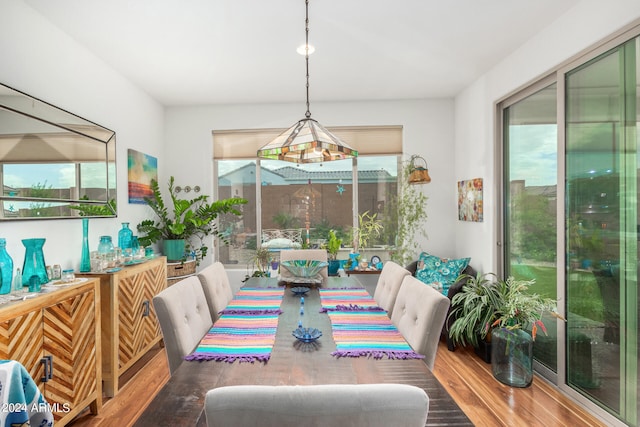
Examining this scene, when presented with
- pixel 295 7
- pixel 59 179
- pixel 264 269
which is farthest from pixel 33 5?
pixel 264 269

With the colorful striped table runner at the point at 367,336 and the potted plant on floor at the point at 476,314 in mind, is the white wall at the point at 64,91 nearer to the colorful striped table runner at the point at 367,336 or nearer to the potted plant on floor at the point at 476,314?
the colorful striped table runner at the point at 367,336

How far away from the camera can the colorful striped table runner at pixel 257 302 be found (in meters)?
2.01

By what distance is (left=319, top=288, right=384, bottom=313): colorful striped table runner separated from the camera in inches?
81.0

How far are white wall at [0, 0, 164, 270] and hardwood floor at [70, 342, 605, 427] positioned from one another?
41.7 inches

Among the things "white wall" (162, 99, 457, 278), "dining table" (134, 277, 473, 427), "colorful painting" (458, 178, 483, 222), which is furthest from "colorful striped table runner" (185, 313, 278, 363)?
"white wall" (162, 99, 457, 278)

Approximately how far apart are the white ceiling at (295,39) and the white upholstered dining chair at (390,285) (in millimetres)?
1792

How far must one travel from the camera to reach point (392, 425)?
28.9 inches

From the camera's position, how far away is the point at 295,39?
8.98ft

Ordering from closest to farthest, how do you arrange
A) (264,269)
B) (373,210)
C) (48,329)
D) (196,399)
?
(196,399)
(48,329)
(264,269)
(373,210)

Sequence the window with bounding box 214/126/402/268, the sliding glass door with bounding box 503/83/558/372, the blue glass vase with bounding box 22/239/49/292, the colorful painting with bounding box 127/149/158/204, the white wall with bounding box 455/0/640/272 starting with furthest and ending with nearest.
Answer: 1. the window with bounding box 214/126/402/268
2. the colorful painting with bounding box 127/149/158/204
3. the sliding glass door with bounding box 503/83/558/372
4. the white wall with bounding box 455/0/640/272
5. the blue glass vase with bounding box 22/239/49/292

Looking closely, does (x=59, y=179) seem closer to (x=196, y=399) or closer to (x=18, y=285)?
(x=18, y=285)

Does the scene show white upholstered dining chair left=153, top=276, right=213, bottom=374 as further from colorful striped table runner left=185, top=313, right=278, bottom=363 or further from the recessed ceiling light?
the recessed ceiling light

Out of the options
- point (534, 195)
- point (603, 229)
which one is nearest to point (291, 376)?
point (603, 229)

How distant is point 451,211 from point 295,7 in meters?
3.07
